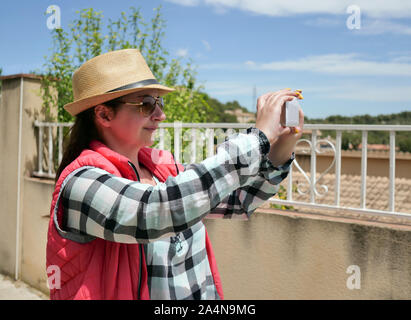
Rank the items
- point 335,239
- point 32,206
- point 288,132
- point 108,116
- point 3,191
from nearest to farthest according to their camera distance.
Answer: point 288,132 → point 108,116 → point 335,239 → point 32,206 → point 3,191

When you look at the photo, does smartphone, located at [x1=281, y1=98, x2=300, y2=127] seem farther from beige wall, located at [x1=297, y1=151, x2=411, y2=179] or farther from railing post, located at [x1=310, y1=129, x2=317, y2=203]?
beige wall, located at [x1=297, y1=151, x2=411, y2=179]

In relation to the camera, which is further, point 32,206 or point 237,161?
point 32,206

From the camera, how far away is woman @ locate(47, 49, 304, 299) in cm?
104

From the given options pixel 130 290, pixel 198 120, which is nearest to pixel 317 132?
pixel 130 290

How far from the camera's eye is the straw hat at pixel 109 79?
1.38 metres

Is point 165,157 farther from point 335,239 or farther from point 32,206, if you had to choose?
point 32,206

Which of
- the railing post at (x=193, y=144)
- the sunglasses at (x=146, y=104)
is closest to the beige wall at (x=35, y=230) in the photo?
the railing post at (x=193, y=144)

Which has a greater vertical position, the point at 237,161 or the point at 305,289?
the point at 237,161

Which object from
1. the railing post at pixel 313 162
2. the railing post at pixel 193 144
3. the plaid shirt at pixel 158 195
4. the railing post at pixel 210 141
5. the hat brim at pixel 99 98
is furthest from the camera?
the railing post at pixel 193 144

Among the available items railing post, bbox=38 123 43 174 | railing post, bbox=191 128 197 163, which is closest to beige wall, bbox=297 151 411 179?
A: railing post, bbox=38 123 43 174

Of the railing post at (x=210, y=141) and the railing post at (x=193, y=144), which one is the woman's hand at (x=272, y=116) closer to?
the railing post at (x=210, y=141)

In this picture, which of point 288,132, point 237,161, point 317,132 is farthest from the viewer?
point 317,132

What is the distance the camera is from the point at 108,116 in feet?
4.70
